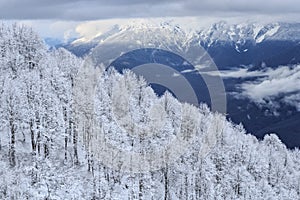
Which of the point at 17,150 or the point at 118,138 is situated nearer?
the point at 17,150

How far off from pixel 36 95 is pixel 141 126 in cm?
2696

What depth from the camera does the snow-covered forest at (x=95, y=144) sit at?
82625 mm

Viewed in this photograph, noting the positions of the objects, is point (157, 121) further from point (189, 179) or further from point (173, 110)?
point (173, 110)

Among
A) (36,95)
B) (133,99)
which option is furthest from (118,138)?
(133,99)

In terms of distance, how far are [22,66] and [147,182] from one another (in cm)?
5608

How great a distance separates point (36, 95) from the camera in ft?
293

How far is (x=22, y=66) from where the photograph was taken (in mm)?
124375

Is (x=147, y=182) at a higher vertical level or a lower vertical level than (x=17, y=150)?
lower

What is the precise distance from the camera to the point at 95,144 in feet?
311

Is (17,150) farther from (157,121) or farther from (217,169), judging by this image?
(217,169)

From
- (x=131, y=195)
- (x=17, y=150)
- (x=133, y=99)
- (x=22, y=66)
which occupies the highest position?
(x=22, y=66)

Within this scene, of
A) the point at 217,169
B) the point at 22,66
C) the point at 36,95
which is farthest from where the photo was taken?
the point at 22,66

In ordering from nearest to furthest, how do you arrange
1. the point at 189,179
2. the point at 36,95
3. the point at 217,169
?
the point at 36,95 < the point at 189,179 < the point at 217,169

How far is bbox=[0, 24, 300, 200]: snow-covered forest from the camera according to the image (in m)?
82.6
